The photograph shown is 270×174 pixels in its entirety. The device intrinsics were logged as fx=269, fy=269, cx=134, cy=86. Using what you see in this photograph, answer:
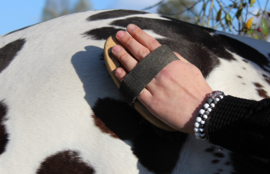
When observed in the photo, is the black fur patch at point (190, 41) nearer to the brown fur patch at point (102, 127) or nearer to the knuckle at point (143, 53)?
the knuckle at point (143, 53)

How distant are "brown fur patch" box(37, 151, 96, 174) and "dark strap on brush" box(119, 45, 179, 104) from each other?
251mm

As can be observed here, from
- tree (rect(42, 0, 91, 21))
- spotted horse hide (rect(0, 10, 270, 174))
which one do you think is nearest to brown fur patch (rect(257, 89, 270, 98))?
spotted horse hide (rect(0, 10, 270, 174))

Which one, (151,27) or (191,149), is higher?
(151,27)

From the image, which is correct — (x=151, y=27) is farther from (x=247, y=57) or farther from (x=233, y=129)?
(x=233, y=129)

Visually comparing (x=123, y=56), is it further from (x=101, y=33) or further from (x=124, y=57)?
(x=101, y=33)

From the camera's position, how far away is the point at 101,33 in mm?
1156

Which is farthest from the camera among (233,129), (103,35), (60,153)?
(103,35)

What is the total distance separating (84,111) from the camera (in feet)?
3.00

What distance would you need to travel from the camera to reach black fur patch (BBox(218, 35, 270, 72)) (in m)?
1.23

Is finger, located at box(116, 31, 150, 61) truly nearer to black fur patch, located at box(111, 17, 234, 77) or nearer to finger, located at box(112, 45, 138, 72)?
finger, located at box(112, 45, 138, 72)

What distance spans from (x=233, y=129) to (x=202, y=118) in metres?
0.09

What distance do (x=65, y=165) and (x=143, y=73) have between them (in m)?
0.39

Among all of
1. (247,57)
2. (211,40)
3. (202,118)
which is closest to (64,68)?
(202,118)

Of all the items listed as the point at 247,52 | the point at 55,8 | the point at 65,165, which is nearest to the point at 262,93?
the point at 247,52
